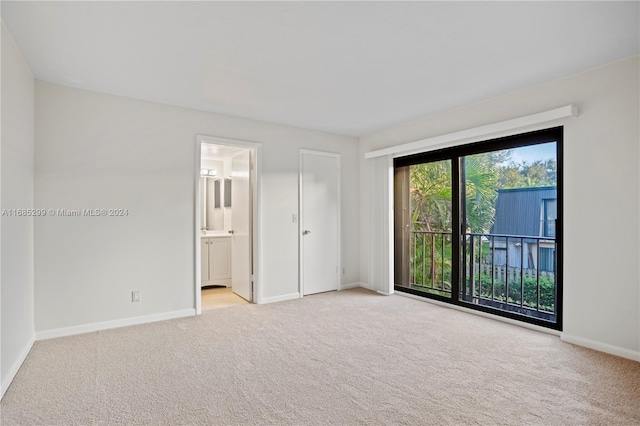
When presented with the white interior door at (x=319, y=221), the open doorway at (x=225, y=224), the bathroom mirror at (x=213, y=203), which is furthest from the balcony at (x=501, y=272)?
the bathroom mirror at (x=213, y=203)

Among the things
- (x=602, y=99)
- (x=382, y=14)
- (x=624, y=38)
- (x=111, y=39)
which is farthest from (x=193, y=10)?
(x=602, y=99)

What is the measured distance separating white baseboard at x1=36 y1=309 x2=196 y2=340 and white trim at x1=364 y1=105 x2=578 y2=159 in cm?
345

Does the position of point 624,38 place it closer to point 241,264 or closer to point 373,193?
point 373,193

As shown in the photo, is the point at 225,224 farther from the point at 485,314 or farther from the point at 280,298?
the point at 485,314

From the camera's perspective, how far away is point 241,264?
4.98 meters

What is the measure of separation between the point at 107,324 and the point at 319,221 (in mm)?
2981

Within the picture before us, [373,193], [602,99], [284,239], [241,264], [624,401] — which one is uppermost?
[602,99]

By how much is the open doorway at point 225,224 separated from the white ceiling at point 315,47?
110 cm

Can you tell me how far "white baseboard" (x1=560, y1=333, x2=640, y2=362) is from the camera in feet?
9.16

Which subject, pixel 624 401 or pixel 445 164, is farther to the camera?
pixel 445 164

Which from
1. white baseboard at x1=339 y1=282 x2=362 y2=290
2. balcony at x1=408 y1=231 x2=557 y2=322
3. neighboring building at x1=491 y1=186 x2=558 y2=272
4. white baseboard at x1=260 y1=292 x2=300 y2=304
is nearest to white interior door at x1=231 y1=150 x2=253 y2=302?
white baseboard at x1=260 y1=292 x2=300 y2=304

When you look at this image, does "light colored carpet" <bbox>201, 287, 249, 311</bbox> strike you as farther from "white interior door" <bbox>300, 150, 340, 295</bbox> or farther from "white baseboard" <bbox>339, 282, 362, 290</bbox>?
"white baseboard" <bbox>339, 282, 362, 290</bbox>

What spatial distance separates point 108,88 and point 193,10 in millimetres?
1843

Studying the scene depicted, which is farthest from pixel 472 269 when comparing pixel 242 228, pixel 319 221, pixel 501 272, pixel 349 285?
pixel 242 228
